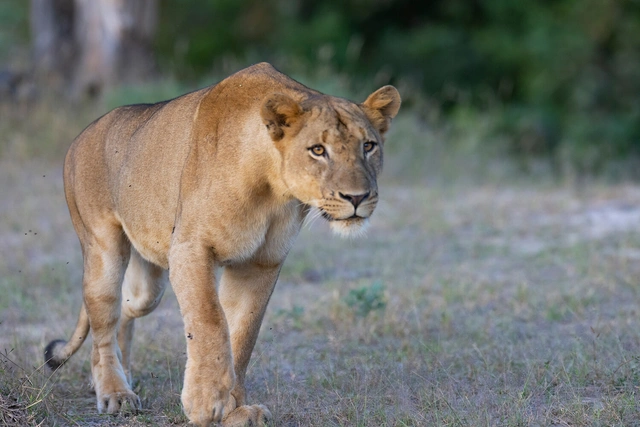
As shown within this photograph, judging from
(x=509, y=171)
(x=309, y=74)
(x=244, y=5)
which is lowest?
(x=509, y=171)

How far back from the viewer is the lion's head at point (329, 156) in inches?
141

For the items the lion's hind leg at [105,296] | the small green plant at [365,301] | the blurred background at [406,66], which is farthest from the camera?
the blurred background at [406,66]

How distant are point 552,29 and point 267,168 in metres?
14.6

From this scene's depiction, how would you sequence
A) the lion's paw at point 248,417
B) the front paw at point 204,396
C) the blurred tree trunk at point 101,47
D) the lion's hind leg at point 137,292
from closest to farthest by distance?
the front paw at point 204,396 < the lion's paw at point 248,417 < the lion's hind leg at point 137,292 < the blurred tree trunk at point 101,47

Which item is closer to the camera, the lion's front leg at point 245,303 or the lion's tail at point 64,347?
the lion's front leg at point 245,303

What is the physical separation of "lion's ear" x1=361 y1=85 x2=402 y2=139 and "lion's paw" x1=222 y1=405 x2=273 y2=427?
1.23 m

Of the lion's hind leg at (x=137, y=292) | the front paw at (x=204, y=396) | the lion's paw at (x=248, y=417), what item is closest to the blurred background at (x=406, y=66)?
the lion's hind leg at (x=137, y=292)

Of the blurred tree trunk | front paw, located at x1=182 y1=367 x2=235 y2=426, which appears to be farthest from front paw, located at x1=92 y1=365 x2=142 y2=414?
the blurred tree trunk

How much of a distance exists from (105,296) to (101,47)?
9.09m

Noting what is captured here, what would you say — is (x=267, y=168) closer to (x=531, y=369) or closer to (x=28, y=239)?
(x=531, y=369)

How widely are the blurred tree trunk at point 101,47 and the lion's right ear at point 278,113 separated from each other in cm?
941

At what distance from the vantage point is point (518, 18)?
758 inches

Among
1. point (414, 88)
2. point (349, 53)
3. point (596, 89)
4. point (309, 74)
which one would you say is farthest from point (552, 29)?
point (309, 74)

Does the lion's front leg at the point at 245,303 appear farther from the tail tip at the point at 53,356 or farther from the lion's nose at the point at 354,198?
the tail tip at the point at 53,356
